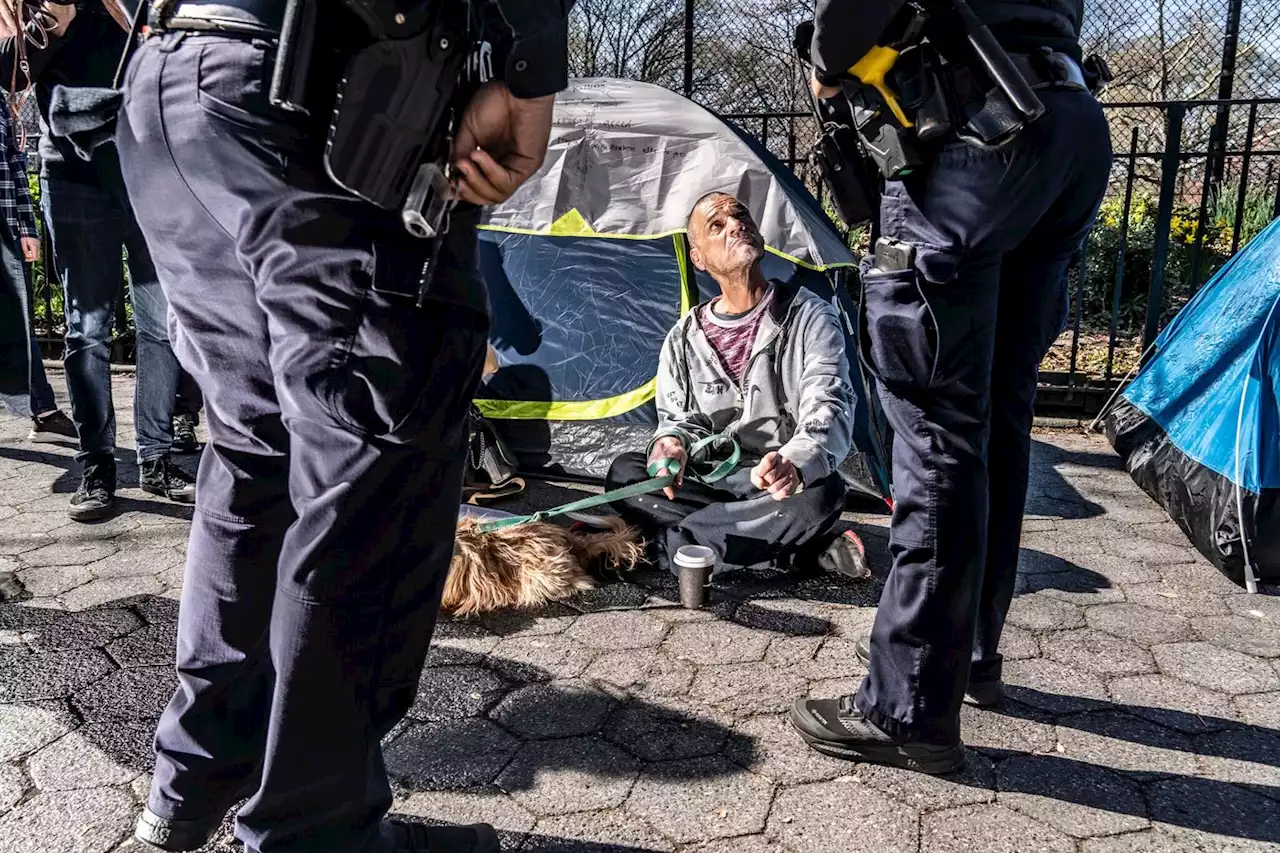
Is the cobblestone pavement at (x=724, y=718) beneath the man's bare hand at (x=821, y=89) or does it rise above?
beneath

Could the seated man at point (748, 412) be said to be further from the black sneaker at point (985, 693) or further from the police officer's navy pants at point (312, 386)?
the police officer's navy pants at point (312, 386)

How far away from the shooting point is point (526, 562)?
3020 millimetres

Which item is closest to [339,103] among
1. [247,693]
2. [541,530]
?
[247,693]

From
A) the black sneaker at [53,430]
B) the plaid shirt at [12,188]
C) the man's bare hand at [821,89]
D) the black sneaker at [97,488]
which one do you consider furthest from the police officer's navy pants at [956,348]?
the black sneaker at [53,430]

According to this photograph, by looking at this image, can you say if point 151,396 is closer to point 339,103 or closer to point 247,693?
point 247,693

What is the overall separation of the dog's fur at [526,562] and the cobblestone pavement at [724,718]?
76 mm

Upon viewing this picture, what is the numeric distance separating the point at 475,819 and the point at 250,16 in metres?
1.42

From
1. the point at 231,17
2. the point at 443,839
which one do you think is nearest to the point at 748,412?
the point at 443,839

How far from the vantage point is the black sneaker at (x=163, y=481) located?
3.84 metres

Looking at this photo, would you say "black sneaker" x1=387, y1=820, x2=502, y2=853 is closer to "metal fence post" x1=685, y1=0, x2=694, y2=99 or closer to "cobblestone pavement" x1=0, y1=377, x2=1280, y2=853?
"cobblestone pavement" x1=0, y1=377, x2=1280, y2=853

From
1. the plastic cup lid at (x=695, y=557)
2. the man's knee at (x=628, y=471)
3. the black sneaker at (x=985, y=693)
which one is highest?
the man's knee at (x=628, y=471)

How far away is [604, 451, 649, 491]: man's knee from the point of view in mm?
3506

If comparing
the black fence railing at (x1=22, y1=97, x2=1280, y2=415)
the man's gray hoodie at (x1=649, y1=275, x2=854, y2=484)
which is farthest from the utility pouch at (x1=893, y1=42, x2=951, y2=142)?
the black fence railing at (x1=22, y1=97, x2=1280, y2=415)

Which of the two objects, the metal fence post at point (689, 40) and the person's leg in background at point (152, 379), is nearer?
the person's leg in background at point (152, 379)
